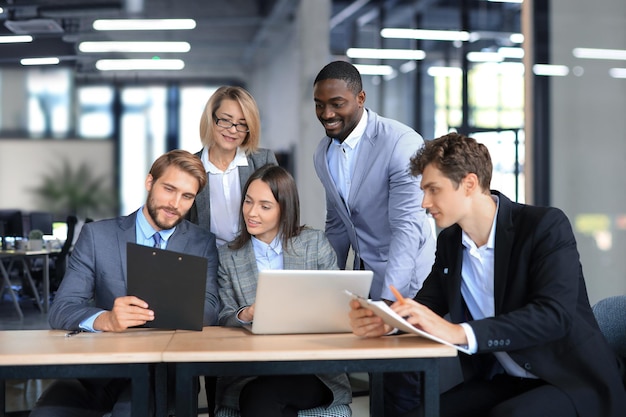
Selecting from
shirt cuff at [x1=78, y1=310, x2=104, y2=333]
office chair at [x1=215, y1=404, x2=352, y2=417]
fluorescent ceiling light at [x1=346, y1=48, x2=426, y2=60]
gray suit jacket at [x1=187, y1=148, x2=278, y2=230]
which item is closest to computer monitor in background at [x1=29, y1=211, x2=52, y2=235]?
gray suit jacket at [x1=187, y1=148, x2=278, y2=230]

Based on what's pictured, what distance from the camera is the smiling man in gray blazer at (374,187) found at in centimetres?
316

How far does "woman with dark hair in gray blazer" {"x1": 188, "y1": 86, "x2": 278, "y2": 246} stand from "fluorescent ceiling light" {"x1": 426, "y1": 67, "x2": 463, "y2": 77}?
178 inches

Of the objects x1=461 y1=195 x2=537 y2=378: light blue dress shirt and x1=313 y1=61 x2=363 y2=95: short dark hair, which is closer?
x1=461 y1=195 x2=537 y2=378: light blue dress shirt

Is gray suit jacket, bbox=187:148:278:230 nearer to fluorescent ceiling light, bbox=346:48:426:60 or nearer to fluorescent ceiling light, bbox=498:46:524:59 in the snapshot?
fluorescent ceiling light, bbox=498:46:524:59

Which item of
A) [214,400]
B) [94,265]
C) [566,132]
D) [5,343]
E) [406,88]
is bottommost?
[214,400]

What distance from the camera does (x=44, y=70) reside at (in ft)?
16.5

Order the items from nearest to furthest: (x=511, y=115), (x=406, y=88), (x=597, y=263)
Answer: (x=597, y=263) < (x=511, y=115) < (x=406, y=88)

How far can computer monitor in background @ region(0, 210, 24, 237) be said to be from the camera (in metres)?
4.80

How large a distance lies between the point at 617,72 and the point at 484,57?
1.75 m

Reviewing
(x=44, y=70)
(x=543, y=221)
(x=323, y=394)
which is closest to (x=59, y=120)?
(x=44, y=70)

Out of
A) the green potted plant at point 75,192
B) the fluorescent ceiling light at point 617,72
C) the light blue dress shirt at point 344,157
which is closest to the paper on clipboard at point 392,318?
the light blue dress shirt at point 344,157

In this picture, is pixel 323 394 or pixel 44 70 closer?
pixel 323 394

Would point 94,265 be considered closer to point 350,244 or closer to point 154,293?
point 154,293

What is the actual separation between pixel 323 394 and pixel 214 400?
469 mm
